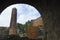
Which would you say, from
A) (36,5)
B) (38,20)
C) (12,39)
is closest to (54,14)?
(36,5)

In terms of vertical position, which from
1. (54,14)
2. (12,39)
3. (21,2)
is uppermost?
(21,2)

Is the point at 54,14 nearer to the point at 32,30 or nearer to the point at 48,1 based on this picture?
the point at 48,1

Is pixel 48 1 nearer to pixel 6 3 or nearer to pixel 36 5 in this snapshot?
pixel 36 5

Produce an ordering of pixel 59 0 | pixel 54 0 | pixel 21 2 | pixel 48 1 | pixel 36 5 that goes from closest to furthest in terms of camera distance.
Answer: pixel 59 0 → pixel 54 0 → pixel 48 1 → pixel 36 5 → pixel 21 2

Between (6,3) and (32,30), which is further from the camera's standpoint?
(32,30)

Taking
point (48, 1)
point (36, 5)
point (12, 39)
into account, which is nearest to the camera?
point (48, 1)

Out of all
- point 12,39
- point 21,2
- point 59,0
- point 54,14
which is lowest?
point 12,39

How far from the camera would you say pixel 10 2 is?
7.09m

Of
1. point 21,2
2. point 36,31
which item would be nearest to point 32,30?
point 36,31

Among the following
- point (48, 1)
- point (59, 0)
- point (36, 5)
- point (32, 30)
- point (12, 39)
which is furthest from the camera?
point (32, 30)

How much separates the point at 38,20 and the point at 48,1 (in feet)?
64.7

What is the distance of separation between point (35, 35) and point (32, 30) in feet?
2.22

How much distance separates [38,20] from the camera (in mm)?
24844

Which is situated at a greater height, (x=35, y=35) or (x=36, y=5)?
(x=36, y=5)
